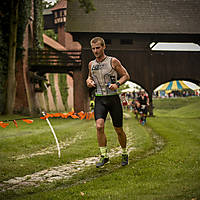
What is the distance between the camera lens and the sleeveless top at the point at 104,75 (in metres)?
→ 5.48

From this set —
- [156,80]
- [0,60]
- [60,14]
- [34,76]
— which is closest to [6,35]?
[0,60]

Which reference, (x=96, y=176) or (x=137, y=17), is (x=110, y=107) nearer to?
(x=96, y=176)

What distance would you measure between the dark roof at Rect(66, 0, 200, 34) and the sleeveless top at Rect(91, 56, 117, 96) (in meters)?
18.7

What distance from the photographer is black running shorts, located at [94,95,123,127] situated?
5.53 meters

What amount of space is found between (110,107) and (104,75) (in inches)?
22.0

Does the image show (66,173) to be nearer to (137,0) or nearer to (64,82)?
(137,0)

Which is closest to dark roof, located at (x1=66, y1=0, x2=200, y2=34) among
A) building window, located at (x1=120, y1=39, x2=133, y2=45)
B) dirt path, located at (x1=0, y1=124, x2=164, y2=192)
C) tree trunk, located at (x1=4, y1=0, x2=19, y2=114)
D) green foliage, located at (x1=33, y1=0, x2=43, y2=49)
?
building window, located at (x1=120, y1=39, x2=133, y2=45)

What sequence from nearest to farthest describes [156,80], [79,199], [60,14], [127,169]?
[79,199], [127,169], [156,80], [60,14]

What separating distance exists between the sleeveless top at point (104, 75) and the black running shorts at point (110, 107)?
9cm

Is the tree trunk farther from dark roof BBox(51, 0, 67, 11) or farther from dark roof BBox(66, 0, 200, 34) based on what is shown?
dark roof BBox(51, 0, 67, 11)

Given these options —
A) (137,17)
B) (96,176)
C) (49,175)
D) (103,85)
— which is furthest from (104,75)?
(137,17)

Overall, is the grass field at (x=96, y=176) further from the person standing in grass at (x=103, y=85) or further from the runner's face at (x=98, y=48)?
the runner's face at (x=98, y=48)

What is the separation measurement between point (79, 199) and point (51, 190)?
0.70 metres

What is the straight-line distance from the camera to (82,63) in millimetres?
24828
